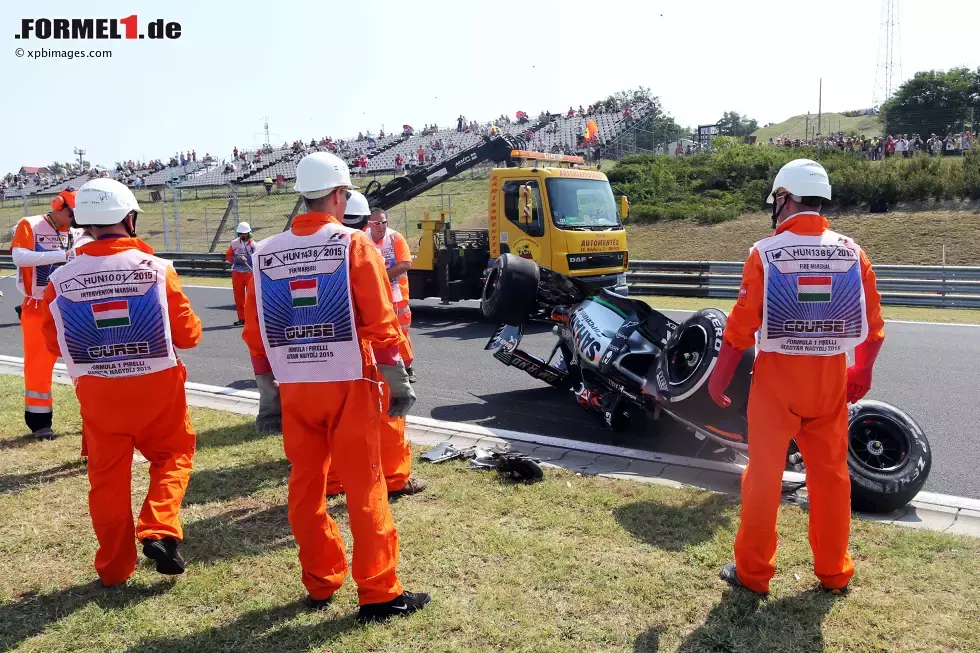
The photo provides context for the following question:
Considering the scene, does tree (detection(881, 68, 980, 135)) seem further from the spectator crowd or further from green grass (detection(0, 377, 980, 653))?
green grass (detection(0, 377, 980, 653))

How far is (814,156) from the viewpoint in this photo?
96.1ft

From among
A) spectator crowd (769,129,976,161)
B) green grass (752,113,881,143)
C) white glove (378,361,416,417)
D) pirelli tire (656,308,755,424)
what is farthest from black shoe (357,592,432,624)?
green grass (752,113,881,143)

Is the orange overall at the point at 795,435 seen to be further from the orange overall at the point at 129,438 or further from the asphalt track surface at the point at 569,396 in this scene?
the orange overall at the point at 129,438

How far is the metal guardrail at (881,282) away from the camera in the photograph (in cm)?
1461

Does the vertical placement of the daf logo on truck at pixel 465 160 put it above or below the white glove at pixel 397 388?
above

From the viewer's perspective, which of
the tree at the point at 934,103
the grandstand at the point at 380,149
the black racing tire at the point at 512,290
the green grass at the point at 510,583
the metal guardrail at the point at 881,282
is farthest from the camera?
the grandstand at the point at 380,149

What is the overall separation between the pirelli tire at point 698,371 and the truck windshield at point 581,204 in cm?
739

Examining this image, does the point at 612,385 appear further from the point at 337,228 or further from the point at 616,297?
the point at 337,228

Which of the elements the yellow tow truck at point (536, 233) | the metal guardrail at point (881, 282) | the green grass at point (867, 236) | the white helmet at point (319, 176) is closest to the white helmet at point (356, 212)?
the white helmet at point (319, 176)

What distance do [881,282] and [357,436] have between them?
14.1 m

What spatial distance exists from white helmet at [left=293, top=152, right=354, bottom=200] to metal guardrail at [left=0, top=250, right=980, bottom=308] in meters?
13.4

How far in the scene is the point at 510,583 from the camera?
379 cm

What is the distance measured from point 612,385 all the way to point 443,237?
8.75 meters

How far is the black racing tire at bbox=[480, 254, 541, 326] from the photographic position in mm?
6867
